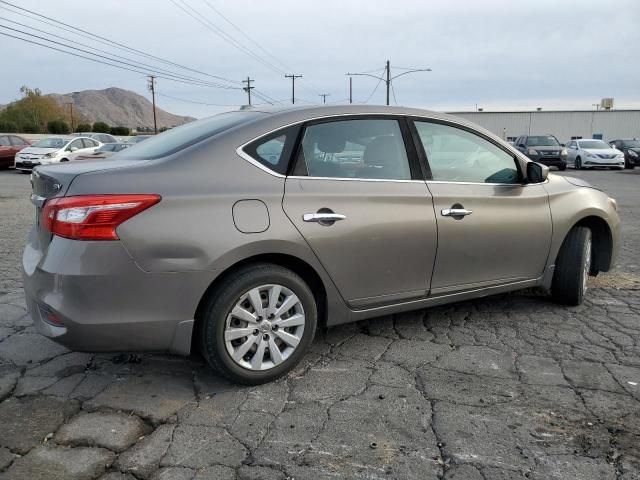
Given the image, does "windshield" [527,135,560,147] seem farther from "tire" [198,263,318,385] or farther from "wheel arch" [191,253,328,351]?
"tire" [198,263,318,385]

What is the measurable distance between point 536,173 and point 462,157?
633mm

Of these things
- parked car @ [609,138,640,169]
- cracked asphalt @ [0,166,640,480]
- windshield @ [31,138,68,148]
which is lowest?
cracked asphalt @ [0,166,640,480]

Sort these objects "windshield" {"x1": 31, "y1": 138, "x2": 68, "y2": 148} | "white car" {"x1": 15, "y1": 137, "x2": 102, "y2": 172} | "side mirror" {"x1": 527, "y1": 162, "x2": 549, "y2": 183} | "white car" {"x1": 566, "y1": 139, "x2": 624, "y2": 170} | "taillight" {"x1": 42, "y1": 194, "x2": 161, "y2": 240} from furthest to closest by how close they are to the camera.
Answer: "white car" {"x1": 566, "y1": 139, "x2": 624, "y2": 170}, "windshield" {"x1": 31, "y1": 138, "x2": 68, "y2": 148}, "white car" {"x1": 15, "y1": 137, "x2": 102, "y2": 172}, "side mirror" {"x1": 527, "y1": 162, "x2": 549, "y2": 183}, "taillight" {"x1": 42, "y1": 194, "x2": 161, "y2": 240}

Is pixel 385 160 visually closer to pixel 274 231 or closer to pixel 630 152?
pixel 274 231

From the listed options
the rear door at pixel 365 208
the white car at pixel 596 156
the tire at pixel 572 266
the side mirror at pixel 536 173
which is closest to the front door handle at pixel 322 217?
the rear door at pixel 365 208

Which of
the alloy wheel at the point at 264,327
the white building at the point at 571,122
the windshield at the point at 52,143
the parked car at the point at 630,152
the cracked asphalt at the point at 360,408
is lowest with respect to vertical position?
the cracked asphalt at the point at 360,408

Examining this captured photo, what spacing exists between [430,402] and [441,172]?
1565 millimetres

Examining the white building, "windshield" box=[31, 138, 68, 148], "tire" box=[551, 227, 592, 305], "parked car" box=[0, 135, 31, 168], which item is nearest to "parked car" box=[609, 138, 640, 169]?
the white building

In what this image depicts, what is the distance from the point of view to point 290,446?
2.62m

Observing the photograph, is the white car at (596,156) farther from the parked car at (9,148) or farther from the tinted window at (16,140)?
the tinted window at (16,140)

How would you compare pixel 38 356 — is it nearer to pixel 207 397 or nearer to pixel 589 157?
pixel 207 397

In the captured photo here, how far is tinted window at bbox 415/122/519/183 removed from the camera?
3.82 meters

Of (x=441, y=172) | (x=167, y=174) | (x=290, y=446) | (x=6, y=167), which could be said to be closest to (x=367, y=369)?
(x=290, y=446)

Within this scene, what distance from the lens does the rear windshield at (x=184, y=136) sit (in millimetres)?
3287
